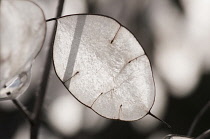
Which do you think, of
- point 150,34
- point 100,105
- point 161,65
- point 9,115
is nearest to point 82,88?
point 100,105

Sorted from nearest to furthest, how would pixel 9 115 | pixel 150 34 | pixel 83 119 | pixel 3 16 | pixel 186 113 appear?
pixel 3 16 → pixel 83 119 → pixel 150 34 → pixel 9 115 → pixel 186 113

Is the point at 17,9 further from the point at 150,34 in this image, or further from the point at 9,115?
the point at 9,115

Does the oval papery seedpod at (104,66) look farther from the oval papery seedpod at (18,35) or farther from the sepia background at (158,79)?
the sepia background at (158,79)

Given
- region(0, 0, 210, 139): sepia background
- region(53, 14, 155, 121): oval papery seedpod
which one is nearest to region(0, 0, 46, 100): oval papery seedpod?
region(53, 14, 155, 121): oval papery seedpod

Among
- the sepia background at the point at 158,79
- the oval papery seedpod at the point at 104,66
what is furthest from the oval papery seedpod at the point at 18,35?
the sepia background at the point at 158,79

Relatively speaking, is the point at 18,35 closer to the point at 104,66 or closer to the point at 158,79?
the point at 104,66

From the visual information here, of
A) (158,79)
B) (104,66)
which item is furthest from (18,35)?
(158,79)
